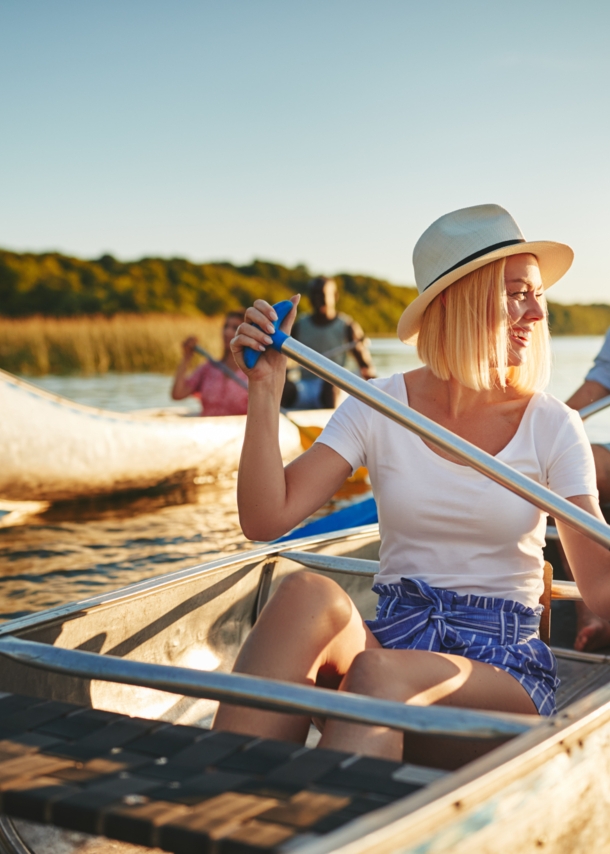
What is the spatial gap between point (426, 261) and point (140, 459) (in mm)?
4798

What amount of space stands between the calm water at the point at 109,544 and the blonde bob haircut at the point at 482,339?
279cm

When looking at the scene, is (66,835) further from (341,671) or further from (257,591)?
(257,591)

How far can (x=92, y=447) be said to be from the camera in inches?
234

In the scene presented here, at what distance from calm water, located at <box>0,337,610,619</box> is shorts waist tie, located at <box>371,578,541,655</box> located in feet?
8.75

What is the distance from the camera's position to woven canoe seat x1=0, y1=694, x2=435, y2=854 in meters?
0.93

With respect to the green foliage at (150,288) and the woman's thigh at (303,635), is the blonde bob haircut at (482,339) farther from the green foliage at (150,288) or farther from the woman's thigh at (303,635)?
the green foliage at (150,288)

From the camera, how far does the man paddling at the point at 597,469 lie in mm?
2660

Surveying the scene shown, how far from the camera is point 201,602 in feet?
7.39

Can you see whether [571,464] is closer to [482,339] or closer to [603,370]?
[482,339]

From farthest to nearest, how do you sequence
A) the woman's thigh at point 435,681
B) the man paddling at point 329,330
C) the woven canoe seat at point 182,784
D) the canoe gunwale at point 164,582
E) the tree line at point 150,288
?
the tree line at point 150,288 < the man paddling at point 329,330 < the canoe gunwale at point 164,582 < the woman's thigh at point 435,681 < the woven canoe seat at point 182,784

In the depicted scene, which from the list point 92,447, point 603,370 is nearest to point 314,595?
point 603,370

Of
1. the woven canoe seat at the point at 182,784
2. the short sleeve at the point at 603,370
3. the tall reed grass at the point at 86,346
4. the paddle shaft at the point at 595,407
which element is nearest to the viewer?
the woven canoe seat at the point at 182,784

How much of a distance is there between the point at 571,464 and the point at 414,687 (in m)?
0.52

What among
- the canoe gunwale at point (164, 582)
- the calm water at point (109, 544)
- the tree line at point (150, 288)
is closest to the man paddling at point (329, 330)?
the calm water at point (109, 544)
